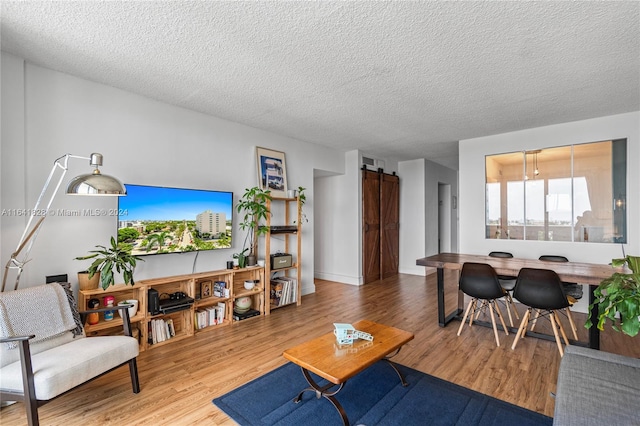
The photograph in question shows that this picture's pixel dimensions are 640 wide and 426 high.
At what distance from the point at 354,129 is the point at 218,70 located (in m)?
2.34

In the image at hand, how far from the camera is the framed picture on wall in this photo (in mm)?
4496

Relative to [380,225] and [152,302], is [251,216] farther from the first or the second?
[380,225]

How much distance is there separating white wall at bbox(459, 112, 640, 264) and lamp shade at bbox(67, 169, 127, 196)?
4909 millimetres

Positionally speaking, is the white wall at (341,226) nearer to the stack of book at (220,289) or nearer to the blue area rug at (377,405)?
the stack of book at (220,289)

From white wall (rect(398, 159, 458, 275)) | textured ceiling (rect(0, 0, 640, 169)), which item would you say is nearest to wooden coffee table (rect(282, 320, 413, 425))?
textured ceiling (rect(0, 0, 640, 169))

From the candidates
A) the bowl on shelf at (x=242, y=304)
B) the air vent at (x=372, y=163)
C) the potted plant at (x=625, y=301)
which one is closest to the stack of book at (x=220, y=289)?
the bowl on shelf at (x=242, y=304)

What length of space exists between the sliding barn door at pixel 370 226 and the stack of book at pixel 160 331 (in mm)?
3746

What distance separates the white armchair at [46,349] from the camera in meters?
1.73

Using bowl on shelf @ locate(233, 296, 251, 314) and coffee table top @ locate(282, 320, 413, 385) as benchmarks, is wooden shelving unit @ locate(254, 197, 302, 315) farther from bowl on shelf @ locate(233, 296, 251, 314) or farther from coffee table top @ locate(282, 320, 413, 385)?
coffee table top @ locate(282, 320, 413, 385)

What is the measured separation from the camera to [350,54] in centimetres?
246

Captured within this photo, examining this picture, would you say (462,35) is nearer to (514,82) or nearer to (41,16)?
(514,82)

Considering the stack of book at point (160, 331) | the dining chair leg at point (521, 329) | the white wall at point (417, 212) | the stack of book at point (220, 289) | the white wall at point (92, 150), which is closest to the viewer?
the white wall at point (92, 150)

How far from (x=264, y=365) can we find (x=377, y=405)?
3.51ft

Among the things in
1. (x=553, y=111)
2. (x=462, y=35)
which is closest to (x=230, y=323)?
(x=462, y=35)
